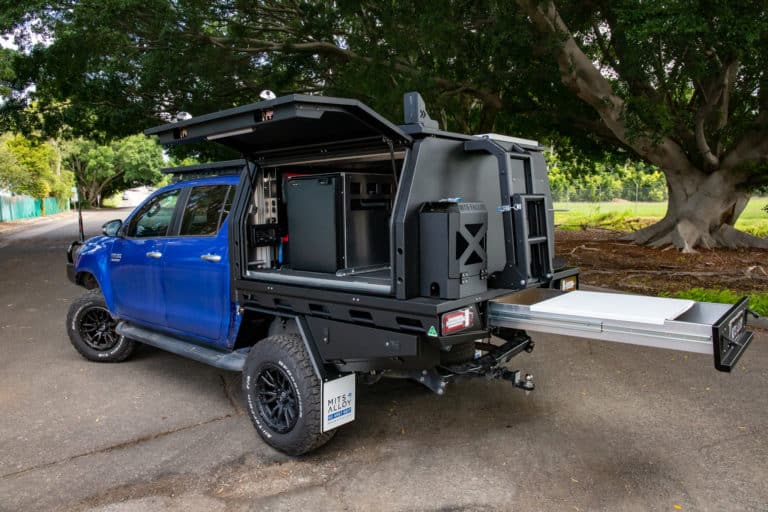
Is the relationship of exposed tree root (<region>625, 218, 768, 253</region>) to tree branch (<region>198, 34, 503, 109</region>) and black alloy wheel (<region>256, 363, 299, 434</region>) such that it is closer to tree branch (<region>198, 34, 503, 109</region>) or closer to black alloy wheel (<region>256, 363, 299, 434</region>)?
tree branch (<region>198, 34, 503, 109</region>)

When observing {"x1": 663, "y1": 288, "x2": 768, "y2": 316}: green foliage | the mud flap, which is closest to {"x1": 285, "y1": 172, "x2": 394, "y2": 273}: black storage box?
the mud flap

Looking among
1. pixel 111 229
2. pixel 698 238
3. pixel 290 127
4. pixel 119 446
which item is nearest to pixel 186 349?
pixel 119 446

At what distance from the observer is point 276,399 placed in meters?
4.10

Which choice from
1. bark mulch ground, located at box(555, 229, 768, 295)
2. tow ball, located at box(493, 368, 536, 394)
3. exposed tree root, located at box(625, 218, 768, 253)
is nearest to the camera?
tow ball, located at box(493, 368, 536, 394)

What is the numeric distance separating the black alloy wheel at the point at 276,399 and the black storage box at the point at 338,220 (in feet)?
2.71

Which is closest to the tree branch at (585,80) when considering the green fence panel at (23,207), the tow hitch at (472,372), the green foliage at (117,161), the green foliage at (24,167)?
the tow hitch at (472,372)

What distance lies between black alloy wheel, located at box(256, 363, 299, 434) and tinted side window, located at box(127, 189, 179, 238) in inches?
76.8

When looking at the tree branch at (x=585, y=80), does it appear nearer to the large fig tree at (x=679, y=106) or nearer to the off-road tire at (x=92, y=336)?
the large fig tree at (x=679, y=106)

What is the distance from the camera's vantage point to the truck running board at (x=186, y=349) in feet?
14.8

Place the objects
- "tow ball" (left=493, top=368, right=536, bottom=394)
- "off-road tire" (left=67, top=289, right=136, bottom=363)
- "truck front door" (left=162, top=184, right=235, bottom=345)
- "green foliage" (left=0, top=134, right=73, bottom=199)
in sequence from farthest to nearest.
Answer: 1. "green foliage" (left=0, top=134, right=73, bottom=199)
2. "off-road tire" (left=67, top=289, right=136, bottom=363)
3. "truck front door" (left=162, top=184, right=235, bottom=345)
4. "tow ball" (left=493, top=368, right=536, bottom=394)

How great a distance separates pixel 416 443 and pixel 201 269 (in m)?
2.21

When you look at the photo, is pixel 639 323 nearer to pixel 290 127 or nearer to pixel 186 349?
pixel 290 127

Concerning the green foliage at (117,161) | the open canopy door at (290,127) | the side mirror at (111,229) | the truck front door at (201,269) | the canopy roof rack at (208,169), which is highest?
the green foliage at (117,161)

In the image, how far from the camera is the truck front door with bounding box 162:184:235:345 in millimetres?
4688
